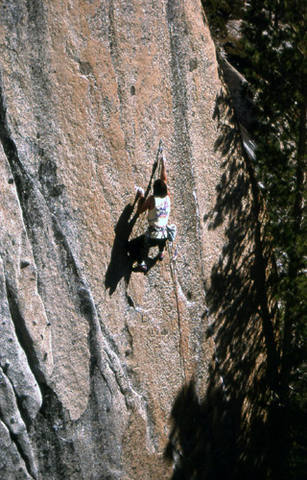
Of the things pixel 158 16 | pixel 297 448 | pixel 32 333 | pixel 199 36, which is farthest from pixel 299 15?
pixel 297 448

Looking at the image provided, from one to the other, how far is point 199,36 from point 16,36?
252cm

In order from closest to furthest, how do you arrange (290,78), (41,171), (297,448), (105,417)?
(41,171)
(105,417)
(290,78)
(297,448)

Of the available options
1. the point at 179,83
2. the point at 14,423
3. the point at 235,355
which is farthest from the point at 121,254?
the point at 235,355

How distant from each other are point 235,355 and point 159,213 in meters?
2.95

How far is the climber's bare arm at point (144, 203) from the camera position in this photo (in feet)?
20.2

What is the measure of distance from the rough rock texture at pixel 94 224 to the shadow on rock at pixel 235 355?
335 mm

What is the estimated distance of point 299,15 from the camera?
24.2ft

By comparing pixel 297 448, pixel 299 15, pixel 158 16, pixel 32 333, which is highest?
pixel 299 15

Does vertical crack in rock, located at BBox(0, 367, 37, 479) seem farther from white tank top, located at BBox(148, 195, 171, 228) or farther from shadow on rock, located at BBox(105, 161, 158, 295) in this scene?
white tank top, located at BBox(148, 195, 171, 228)

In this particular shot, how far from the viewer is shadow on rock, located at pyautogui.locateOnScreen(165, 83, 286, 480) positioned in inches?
299

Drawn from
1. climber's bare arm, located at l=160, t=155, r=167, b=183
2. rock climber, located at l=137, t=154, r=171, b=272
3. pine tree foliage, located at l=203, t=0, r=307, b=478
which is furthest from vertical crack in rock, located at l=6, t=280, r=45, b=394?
pine tree foliage, located at l=203, t=0, r=307, b=478

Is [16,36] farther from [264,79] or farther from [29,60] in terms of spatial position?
[264,79]

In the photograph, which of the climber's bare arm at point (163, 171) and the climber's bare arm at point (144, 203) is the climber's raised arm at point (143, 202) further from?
the climber's bare arm at point (163, 171)

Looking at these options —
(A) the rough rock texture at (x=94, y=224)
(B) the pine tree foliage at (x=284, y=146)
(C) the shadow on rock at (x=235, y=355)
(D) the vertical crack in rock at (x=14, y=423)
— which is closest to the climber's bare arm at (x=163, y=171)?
(A) the rough rock texture at (x=94, y=224)
